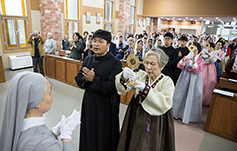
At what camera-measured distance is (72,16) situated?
10.5 meters

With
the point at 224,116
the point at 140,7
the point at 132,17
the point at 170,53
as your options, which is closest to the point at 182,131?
the point at 224,116

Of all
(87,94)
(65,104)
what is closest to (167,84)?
(87,94)

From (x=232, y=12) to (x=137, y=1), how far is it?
8360 mm

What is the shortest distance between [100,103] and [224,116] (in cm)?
267

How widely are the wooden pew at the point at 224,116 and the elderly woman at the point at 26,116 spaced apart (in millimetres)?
3344

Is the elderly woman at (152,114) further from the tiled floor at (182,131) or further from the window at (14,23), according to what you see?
the window at (14,23)

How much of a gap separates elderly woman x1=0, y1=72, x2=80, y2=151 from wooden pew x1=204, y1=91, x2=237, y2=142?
3344mm

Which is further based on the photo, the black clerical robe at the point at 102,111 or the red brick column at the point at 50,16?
the red brick column at the point at 50,16

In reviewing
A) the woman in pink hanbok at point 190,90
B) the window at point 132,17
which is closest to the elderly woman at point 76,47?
the woman in pink hanbok at point 190,90

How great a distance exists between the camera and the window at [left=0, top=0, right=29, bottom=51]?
24.4 ft

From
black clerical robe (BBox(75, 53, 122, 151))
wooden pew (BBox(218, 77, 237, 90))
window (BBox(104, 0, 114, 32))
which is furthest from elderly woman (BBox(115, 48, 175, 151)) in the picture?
window (BBox(104, 0, 114, 32))

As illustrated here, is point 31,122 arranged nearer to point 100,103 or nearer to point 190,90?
point 100,103

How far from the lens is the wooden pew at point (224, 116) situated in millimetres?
3215

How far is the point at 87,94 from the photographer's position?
2.20 meters
